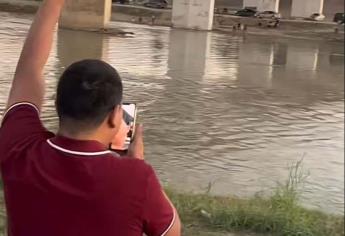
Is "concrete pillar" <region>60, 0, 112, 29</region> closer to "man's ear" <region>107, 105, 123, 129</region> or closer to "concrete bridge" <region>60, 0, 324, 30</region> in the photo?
"concrete bridge" <region>60, 0, 324, 30</region>

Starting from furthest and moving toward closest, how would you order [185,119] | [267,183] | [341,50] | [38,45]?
[341,50] < [185,119] < [267,183] < [38,45]

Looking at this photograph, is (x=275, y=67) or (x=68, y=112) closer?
(x=68, y=112)

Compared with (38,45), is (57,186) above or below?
below

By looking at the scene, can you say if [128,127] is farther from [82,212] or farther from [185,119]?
[185,119]

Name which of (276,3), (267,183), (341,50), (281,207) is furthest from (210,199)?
(276,3)

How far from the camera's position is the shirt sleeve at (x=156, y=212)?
187 centimetres

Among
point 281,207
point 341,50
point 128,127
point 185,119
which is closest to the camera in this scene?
point 128,127

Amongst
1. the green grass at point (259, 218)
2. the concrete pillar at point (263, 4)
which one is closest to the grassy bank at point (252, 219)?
the green grass at point (259, 218)

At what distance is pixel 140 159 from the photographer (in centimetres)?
195

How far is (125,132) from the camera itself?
207 cm

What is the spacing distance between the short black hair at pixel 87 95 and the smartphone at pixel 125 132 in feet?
0.41

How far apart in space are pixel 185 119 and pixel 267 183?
3.90 metres

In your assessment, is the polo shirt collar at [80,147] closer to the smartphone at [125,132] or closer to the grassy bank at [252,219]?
the smartphone at [125,132]

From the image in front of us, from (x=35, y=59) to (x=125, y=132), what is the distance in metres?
0.38
